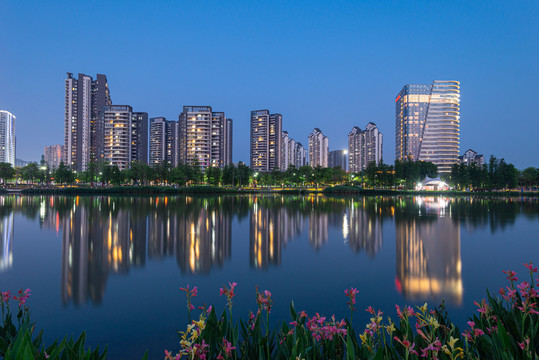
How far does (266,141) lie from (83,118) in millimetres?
97827

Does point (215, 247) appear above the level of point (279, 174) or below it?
below

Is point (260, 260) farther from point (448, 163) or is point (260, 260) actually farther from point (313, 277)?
point (448, 163)

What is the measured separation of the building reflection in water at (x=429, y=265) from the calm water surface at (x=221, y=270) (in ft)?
0.11

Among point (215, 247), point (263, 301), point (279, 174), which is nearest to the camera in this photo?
point (263, 301)

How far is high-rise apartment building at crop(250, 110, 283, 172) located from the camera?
187750 mm

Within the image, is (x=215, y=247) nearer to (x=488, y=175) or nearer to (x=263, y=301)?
(x=263, y=301)

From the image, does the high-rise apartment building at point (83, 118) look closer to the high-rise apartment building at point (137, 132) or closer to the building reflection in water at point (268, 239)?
the high-rise apartment building at point (137, 132)

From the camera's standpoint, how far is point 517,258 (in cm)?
1080

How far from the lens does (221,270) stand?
9.02 m

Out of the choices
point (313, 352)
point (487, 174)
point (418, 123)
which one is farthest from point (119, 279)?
point (418, 123)

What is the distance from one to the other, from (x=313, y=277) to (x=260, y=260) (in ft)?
7.71

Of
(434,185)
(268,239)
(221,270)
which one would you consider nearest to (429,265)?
(221,270)

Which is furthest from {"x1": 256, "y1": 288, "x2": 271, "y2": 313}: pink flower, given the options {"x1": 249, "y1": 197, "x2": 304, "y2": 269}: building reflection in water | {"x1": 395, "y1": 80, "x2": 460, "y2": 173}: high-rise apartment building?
{"x1": 395, "y1": 80, "x2": 460, "y2": 173}: high-rise apartment building

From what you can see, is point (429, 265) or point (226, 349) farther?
point (429, 265)
